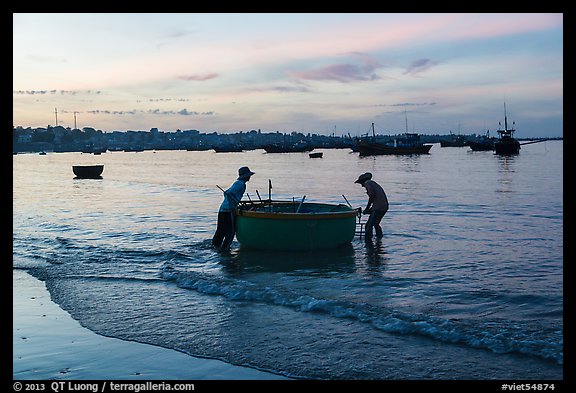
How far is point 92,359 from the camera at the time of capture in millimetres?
6656

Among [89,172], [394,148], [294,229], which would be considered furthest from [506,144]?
[294,229]

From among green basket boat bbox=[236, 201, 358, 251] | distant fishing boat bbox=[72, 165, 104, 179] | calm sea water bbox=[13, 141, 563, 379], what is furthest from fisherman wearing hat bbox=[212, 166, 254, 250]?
distant fishing boat bbox=[72, 165, 104, 179]

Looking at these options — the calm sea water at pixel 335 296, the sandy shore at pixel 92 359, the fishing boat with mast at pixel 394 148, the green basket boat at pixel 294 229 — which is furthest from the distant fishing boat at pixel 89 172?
the fishing boat with mast at pixel 394 148

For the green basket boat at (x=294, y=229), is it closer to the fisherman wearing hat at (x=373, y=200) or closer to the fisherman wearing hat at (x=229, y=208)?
the fisherman wearing hat at (x=229, y=208)

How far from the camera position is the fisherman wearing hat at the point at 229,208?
45.0 feet

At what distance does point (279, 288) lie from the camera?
10.2m

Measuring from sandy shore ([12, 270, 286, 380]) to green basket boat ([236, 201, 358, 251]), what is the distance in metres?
5.68

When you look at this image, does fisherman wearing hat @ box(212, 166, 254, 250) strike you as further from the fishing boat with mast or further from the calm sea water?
the fishing boat with mast

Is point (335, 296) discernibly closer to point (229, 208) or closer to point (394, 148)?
point (229, 208)

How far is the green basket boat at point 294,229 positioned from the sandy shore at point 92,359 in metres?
5.68

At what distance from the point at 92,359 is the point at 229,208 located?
23.9ft
